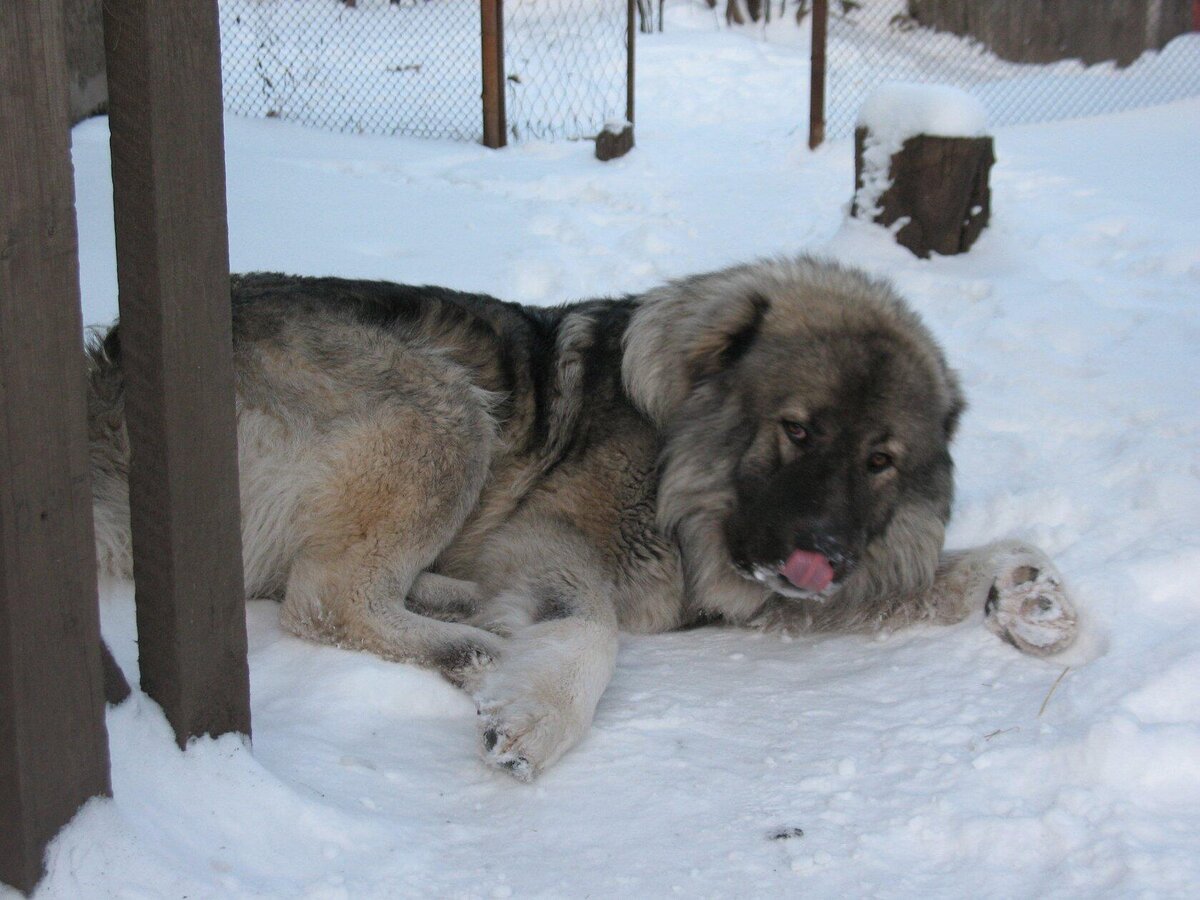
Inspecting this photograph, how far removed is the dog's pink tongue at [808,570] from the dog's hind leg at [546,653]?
51cm

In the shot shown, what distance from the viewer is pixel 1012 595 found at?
9.92 ft

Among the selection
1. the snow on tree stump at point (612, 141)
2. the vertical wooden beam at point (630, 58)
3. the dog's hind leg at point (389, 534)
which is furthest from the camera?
the vertical wooden beam at point (630, 58)

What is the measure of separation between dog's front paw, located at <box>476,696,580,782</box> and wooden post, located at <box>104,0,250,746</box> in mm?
592

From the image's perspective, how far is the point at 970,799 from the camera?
230 centimetres

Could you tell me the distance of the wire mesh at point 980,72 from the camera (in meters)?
10.8

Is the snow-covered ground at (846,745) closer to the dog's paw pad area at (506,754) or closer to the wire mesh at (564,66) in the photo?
the dog's paw pad area at (506,754)

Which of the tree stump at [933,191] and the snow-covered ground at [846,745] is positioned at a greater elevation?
the tree stump at [933,191]

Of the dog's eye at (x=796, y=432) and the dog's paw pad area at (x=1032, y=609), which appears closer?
the dog's paw pad area at (x=1032, y=609)

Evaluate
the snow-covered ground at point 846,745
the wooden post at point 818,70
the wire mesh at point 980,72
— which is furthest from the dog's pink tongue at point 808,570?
the wire mesh at point 980,72

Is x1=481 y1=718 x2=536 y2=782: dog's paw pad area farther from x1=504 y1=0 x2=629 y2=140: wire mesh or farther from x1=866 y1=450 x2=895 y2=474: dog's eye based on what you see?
x1=504 y1=0 x2=629 y2=140: wire mesh

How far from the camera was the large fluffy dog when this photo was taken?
9.95ft

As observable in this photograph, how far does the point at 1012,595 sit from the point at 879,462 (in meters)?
0.51

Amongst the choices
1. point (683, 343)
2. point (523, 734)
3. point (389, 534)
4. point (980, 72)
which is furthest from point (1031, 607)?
point (980, 72)

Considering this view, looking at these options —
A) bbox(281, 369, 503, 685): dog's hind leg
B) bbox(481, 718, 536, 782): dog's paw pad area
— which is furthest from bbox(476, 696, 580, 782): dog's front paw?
bbox(281, 369, 503, 685): dog's hind leg
